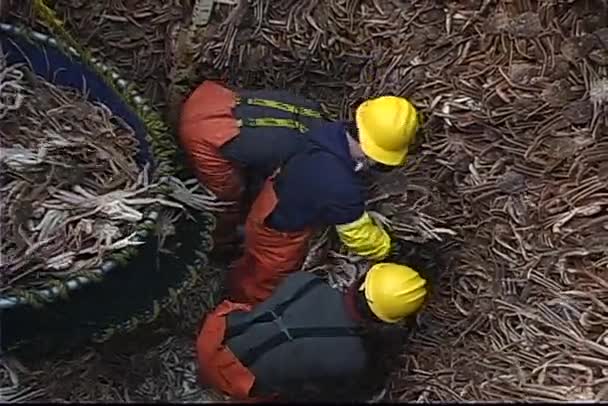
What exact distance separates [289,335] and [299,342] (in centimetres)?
2

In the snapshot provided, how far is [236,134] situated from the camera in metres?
2.51

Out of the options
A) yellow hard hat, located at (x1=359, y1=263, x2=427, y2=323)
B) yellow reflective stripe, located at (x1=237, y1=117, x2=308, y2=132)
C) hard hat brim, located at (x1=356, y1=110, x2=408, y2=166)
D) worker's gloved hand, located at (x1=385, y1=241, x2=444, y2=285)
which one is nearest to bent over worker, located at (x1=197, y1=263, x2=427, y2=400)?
yellow hard hat, located at (x1=359, y1=263, x2=427, y2=323)

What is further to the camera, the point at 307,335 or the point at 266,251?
the point at 266,251

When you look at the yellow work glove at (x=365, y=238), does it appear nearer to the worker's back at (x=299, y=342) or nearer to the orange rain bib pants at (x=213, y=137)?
the worker's back at (x=299, y=342)

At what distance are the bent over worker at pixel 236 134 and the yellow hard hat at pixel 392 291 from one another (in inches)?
14.4

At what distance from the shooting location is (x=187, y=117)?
256 cm

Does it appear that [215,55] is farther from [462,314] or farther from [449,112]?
[462,314]

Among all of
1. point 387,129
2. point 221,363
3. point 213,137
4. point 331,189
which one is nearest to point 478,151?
point 387,129

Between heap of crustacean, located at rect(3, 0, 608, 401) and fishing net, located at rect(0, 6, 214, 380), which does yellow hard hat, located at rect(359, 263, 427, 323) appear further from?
fishing net, located at rect(0, 6, 214, 380)

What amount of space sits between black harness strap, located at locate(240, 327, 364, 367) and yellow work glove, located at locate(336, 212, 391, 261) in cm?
22

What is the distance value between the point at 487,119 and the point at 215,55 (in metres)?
0.66

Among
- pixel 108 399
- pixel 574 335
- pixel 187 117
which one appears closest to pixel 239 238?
pixel 187 117

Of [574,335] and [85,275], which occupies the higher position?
[85,275]

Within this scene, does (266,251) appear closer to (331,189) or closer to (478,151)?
(331,189)
